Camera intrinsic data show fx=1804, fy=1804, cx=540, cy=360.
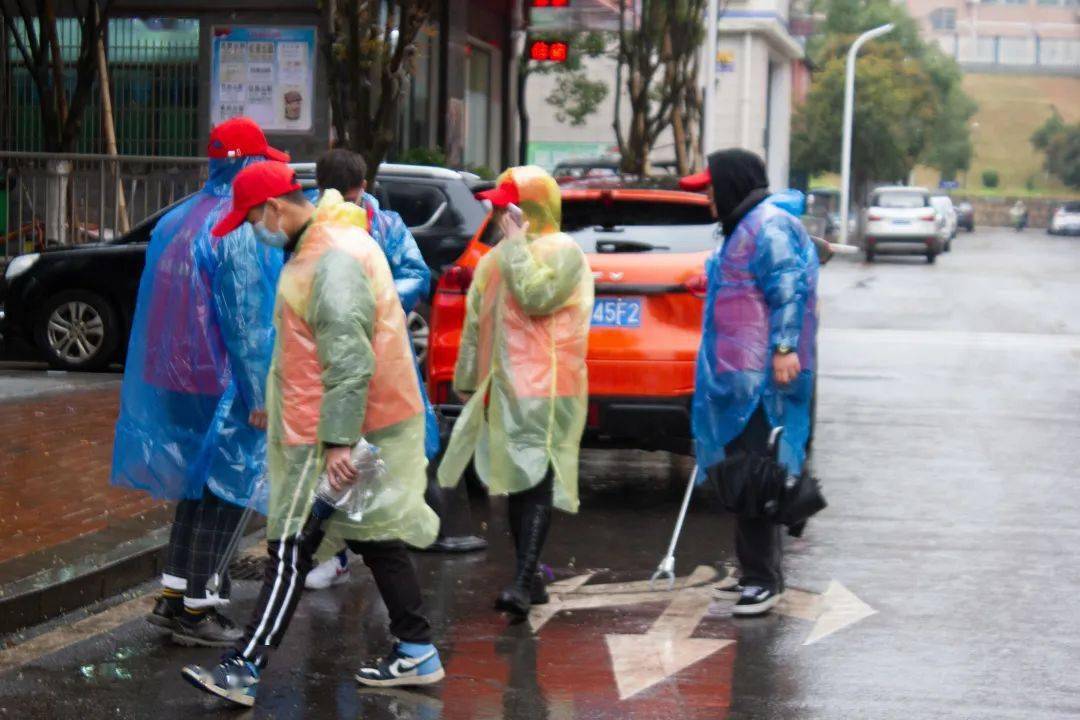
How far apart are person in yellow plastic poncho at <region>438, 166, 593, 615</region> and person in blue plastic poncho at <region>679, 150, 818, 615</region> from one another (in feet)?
1.60

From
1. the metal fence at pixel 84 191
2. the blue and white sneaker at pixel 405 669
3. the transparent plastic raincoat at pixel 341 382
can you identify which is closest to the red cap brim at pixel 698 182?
the transparent plastic raincoat at pixel 341 382

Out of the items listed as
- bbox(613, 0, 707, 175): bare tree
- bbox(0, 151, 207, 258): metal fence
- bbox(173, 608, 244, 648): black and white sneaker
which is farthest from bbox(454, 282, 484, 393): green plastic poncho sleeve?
bbox(613, 0, 707, 175): bare tree

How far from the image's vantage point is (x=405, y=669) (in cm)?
547

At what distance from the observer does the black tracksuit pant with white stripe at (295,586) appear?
5.29 m

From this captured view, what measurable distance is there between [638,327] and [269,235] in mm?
3287

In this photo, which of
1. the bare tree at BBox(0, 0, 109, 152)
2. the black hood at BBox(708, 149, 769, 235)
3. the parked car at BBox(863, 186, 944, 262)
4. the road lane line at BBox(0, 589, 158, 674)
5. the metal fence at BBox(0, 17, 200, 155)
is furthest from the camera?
the parked car at BBox(863, 186, 944, 262)

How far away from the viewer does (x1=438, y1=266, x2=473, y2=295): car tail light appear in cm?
861

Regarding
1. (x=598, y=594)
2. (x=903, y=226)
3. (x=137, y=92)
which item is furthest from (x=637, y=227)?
(x=903, y=226)

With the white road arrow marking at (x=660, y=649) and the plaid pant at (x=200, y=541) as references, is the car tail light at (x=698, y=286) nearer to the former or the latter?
the white road arrow marking at (x=660, y=649)

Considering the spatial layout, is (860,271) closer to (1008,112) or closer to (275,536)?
(275,536)

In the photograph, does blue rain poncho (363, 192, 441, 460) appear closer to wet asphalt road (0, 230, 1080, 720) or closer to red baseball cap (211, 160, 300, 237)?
wet asphalt road (0, 230, 1080, 720)

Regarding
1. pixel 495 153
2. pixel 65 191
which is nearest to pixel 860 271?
pixel 495 153

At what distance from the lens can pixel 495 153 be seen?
30547mm

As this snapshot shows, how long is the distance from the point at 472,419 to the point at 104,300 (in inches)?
323
